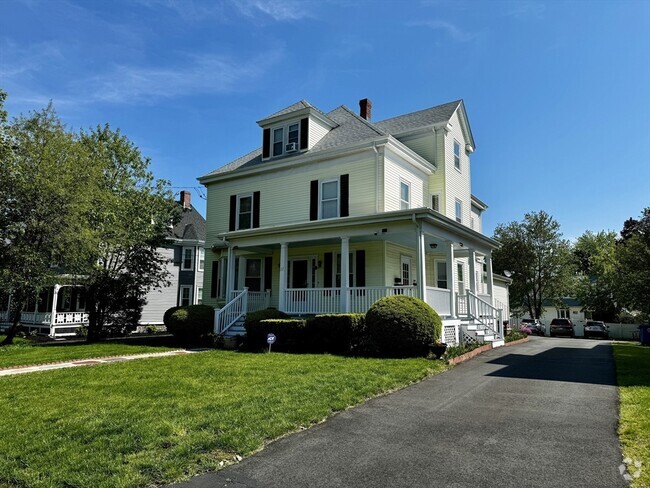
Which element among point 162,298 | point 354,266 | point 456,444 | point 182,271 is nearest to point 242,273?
point 354,266

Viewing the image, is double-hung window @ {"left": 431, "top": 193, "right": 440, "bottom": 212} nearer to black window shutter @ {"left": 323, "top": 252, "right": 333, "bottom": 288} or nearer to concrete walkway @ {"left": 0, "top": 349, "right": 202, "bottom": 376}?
black window shutter @ {"left": 323, "top": 252, "right": 333, "bottom": 288}

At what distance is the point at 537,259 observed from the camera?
4616 cm

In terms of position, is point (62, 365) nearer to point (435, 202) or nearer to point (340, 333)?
point (340, 333)

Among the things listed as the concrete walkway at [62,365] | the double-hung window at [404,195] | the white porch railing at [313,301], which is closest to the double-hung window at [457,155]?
the double-hung window at [404,195]

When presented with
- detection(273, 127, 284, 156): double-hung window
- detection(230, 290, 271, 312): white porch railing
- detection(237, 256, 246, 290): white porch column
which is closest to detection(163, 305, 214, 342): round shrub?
detection(230, 290, 271, 312): white porch railing

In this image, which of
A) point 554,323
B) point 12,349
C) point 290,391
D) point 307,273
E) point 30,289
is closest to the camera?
point 290,391

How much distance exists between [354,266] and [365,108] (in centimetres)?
1027

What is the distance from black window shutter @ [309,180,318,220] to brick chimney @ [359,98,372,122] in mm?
7088

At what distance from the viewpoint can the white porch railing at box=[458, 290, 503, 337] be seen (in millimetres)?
16325

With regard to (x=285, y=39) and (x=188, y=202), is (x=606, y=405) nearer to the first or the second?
(x=285, y=39)

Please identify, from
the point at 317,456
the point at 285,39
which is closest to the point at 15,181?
the point at 285,39

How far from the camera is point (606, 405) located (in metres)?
6.91

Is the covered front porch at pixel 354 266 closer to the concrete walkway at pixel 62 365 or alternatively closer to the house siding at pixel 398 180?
the house siding at pixel 398 180

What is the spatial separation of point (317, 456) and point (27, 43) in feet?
45.7
